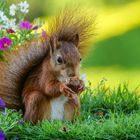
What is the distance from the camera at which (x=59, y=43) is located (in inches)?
228

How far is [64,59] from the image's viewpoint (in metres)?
5.66

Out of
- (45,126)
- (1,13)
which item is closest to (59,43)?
(45,126)

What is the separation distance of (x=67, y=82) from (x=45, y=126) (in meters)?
0.32

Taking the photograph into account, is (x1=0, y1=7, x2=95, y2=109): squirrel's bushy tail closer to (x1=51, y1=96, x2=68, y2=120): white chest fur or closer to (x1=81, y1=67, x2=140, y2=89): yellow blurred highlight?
(x1=51, y1=96, x2=68, y2=120): white chest fur

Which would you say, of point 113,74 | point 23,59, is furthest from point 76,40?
point 113,74

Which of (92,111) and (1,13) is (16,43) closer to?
(1,13)

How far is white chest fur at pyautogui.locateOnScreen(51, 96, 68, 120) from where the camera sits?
5738mm

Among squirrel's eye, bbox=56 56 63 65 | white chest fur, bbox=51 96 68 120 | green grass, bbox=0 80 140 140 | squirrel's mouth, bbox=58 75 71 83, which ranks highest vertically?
squirrel's eye, bbox=56 56 63 65

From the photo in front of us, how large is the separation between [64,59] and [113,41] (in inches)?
282

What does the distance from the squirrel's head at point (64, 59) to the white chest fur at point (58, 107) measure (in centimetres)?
16

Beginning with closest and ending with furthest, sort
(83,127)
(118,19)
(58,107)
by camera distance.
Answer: (83,127) → (58,107) → (118,19)

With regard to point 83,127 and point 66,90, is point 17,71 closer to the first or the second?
point 66,90

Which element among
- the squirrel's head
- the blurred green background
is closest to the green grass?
the squirrel's head

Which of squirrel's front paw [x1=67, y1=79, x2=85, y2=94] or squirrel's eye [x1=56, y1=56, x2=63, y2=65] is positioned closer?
squirrel's front paw [x1=67, y1=79, x2=85, y2=94]
